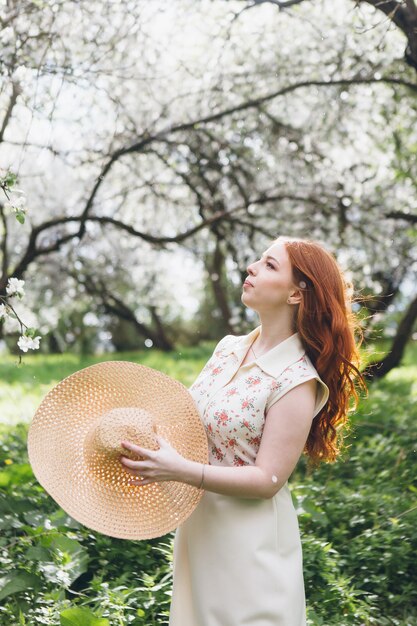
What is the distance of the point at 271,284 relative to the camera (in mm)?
2213

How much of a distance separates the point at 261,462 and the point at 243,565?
307 mm

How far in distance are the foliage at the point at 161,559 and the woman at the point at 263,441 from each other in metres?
0.56

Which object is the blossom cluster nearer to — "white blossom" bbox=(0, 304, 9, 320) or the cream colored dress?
"white blossom" bbox=(0, 304, 9, 320)

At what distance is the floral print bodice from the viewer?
210 centimetres

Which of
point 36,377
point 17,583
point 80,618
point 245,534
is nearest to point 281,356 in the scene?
point 245,534

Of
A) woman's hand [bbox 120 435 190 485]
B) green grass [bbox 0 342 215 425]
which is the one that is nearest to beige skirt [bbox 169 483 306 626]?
woman's hand [bbox 120 435 190 485]

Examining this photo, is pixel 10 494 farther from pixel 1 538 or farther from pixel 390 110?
pixel 390 110

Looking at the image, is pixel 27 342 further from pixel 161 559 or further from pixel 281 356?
pixel 161 559

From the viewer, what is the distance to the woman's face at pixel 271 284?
7.27 ft

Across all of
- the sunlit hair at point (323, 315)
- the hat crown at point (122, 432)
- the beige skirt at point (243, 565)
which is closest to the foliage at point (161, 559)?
the beige skirt at point (243, 565)

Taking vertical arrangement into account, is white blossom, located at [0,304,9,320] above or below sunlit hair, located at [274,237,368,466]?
above

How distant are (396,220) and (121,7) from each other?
355cm

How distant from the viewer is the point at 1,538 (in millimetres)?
3064

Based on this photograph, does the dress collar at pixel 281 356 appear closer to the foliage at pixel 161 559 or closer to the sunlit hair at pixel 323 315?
the sunlit hair at pixel 323 315
